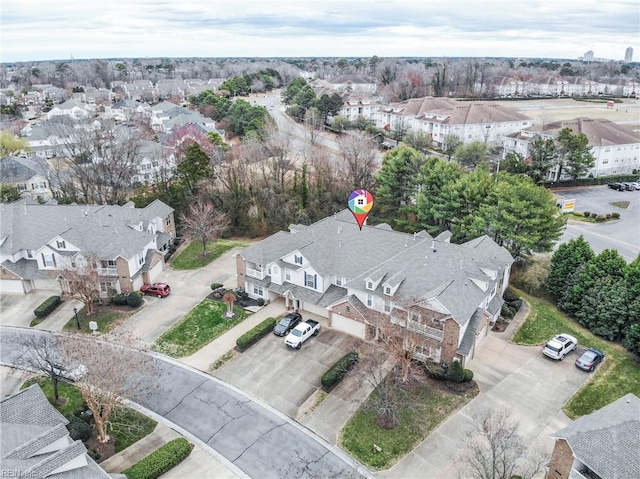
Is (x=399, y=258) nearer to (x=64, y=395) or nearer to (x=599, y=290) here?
(x=599, y=290)

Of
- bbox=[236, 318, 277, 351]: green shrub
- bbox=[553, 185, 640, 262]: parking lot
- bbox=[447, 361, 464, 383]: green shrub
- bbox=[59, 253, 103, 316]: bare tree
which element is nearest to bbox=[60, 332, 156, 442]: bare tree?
bbox=[236, 318, 277, 351]: green shrub

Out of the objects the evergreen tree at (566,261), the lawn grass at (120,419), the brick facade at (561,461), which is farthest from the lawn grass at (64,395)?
the evergreen tree at (566,261)

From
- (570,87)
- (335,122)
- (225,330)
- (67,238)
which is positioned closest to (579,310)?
(225,330)

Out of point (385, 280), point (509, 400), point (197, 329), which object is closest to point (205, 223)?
point (197, 329)

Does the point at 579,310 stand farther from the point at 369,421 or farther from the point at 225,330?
the point at 225,330

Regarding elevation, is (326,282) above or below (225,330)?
above

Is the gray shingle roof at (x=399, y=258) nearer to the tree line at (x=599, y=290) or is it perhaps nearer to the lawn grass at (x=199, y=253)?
the tree line at (x=599, y=290)

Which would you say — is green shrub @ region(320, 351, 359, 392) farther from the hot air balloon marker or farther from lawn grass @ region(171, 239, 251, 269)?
lawn grass @ region(171, 239, 251, 269)
